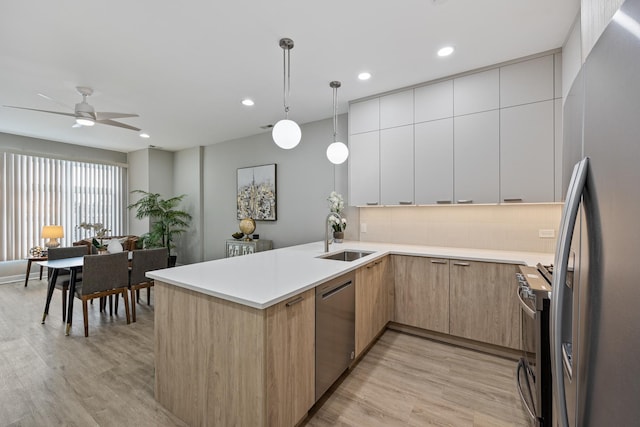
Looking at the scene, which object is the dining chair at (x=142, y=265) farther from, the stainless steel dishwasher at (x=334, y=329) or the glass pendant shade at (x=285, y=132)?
the stainless steel dishwasher at (x=334, y=329)

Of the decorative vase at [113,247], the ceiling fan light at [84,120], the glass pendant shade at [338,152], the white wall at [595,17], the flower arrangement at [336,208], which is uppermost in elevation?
the ceiling fan light at [84,120]

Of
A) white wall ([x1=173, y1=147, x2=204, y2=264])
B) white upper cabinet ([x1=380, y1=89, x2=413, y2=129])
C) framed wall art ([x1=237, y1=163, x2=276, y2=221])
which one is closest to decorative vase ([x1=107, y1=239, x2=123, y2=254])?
framed wall art ([x1=237, y1=163, x2=276, y2=221])

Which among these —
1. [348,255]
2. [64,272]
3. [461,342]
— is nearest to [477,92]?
[348,255]

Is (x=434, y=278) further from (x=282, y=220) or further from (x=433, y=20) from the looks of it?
(x=282, y=220)

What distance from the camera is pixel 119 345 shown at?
8.94 ft

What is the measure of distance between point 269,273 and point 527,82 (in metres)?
2.91

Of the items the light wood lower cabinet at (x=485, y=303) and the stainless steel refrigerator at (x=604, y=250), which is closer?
the stainless steel refrigerator at (x=604, y=250)

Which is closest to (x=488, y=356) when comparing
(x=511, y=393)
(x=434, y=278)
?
(x=511, y=393)

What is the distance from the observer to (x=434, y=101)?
3004 millimetres

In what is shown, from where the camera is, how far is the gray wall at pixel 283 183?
427cm

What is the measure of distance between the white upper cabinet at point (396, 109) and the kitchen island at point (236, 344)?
2.15 m

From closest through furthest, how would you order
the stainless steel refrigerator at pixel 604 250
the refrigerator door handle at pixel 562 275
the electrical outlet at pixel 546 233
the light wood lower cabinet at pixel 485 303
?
the stainless steel refrigerator at pixel 604 250, the refrigerator door handle at pixel 562 275, the light wood lower cabinet at pixel 485 303, the electrical outlet at pixel 546 233

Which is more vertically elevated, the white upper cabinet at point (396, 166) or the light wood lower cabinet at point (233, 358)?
the white upper cabinet at point (396, 166)

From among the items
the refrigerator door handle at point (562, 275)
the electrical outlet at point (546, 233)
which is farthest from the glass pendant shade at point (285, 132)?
the electrical outlet at point (546, 233)
